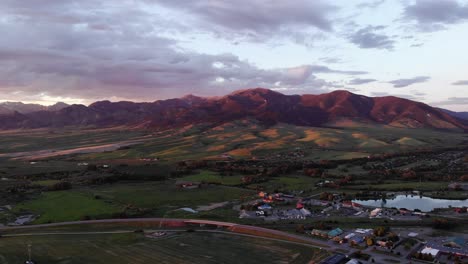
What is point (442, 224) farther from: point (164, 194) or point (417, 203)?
point (164, 194)

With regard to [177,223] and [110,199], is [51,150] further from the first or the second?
[177,223]

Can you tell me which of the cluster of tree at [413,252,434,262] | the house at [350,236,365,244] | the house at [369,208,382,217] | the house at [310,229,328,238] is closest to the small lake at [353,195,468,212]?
the house at [369,208,382,217]

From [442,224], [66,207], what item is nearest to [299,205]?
[442,224]

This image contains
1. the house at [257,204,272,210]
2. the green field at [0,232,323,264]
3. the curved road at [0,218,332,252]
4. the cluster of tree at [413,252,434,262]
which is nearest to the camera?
the cluster of tree at [413,252,434,262]

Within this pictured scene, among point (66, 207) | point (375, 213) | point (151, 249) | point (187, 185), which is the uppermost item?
point (187, 185)

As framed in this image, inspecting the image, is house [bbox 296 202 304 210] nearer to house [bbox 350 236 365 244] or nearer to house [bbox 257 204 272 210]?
house [bbox 257 204 272 210]

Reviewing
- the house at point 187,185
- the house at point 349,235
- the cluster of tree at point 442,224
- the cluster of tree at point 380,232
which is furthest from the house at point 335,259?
the house at point 187,185
